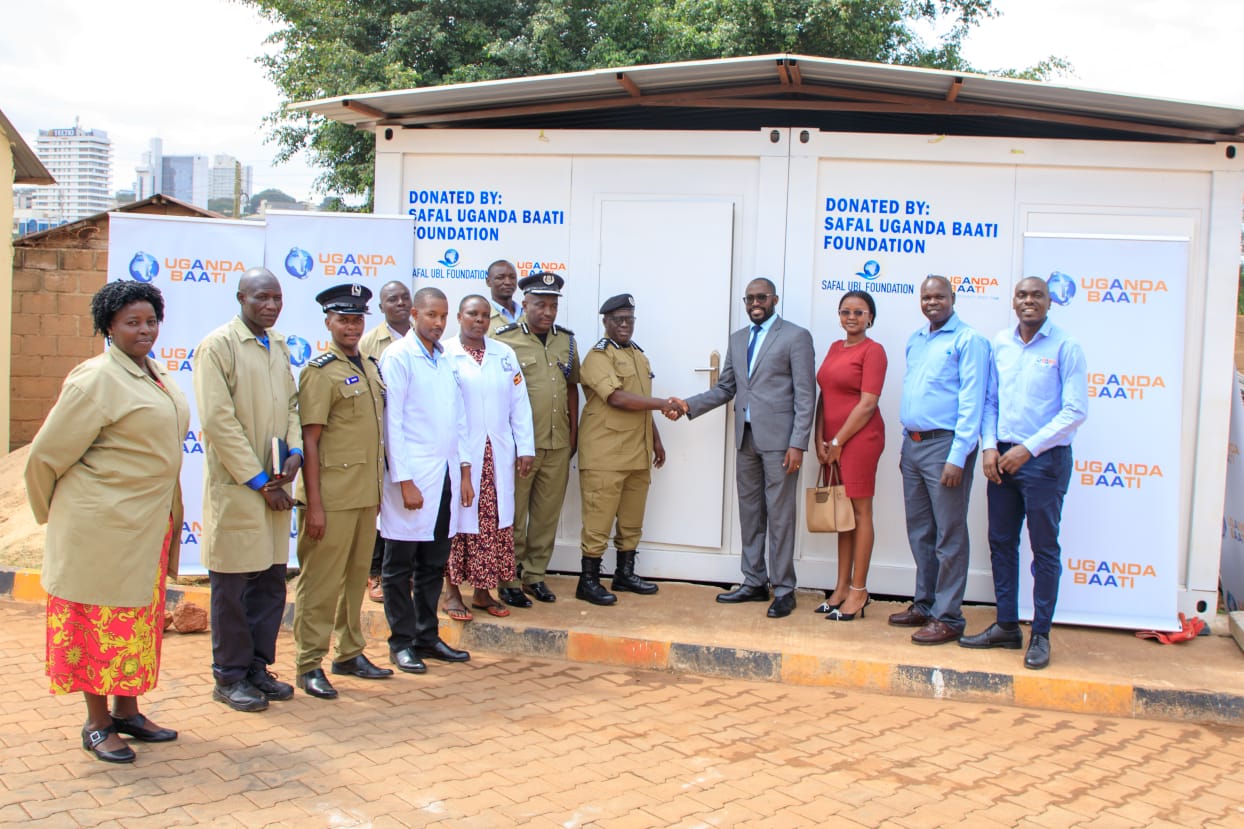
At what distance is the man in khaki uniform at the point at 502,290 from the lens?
6.77 meters

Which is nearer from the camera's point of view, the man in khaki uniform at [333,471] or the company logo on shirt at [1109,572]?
the man in khaki uniform at [333,471]

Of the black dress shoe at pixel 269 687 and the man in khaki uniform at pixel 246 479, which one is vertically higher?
the man in khaki uniform at pixel 246 479

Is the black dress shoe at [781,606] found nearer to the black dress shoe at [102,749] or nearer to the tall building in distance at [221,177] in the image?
the black dress shoe at [102,749]

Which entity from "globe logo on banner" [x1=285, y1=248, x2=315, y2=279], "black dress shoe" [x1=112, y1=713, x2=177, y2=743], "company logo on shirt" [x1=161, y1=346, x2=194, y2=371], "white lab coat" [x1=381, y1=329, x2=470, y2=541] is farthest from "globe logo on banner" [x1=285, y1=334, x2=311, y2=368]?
"black dress shoe" [x1=112, y1=713, x2=177, y2=743]

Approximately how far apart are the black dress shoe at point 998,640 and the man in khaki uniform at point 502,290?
330 centimetres

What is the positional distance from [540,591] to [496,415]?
4.34 feet

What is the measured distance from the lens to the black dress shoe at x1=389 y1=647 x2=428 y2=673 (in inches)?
219

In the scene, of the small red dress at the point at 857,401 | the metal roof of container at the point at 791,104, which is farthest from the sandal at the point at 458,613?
the metal roof of container at the point at 791,104

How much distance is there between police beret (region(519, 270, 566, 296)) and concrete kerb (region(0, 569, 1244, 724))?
76.5 inches

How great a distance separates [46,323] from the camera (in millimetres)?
11852

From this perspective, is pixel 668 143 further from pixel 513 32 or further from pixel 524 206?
pixel 513 32

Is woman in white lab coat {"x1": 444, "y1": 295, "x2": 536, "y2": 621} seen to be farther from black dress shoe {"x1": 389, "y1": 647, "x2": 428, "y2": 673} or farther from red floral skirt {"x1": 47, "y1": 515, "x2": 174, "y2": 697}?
red floral skirt {"x1": 47, "y1": 515, "x2": 174, "y2": 697}

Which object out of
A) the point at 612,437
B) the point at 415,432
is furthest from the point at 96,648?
the point at 612,437

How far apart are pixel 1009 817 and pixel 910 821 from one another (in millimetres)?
402
